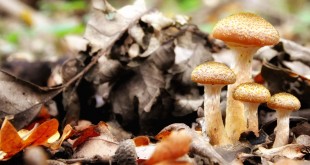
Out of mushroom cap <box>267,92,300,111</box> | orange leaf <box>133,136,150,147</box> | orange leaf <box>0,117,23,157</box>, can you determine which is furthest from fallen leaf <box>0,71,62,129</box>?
mushroom cap <box>267,92,300,111</box>

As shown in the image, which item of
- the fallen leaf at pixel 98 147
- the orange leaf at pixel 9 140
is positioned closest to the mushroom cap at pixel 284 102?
the fallen leaf at pixel 98 147

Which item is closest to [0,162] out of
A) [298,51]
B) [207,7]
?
[298,51]

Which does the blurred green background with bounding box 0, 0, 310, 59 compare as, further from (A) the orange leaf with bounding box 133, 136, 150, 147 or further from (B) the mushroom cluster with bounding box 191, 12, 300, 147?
(A) the orange leaf with bounding box 133, 136, 150, 147

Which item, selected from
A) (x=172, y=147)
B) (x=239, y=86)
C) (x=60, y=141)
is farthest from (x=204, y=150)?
(x=60, y=141)

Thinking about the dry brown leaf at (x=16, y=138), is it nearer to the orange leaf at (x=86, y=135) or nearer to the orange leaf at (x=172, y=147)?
the orange leaf at (x=86, y=135)

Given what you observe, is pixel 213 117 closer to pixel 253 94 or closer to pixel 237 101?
pixel 237 101

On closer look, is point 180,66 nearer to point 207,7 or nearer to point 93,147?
point 93,147
